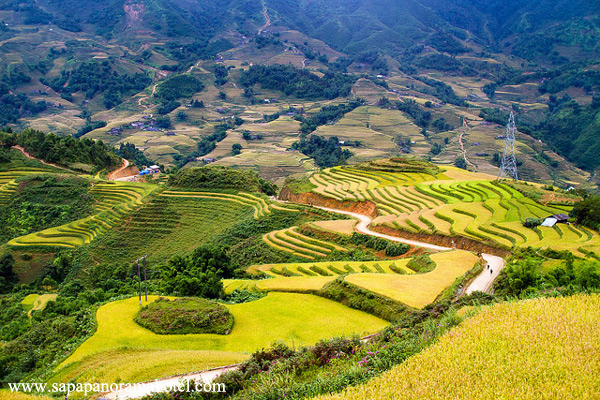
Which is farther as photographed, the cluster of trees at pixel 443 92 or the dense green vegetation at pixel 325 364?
the cluster of trees at pixel 443 92

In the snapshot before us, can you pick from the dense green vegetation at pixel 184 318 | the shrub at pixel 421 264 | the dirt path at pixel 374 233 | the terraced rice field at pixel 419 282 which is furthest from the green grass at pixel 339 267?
the dense green vegetation at pixel 184 318

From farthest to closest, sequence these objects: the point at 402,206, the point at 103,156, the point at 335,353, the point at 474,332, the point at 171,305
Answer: the point at 103,156 < the point at 402,206 < the point at 171,305 < the point at 335,353 < the point at 474,332

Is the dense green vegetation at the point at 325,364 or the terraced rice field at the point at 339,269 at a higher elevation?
the dense green vegetation at the point at 325,364

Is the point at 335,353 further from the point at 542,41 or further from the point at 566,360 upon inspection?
the point at 542,41

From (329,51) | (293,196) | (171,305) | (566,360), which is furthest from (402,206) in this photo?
(329,51)

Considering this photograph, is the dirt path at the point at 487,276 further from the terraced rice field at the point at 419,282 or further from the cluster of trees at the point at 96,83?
the cluster of trees at the point at 96,83

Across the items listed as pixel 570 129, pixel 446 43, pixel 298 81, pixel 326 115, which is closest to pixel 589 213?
pixel 570 129

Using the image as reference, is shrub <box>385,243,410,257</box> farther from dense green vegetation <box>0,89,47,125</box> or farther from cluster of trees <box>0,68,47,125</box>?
dense green vegetation <box>0,89,47,125</box>
